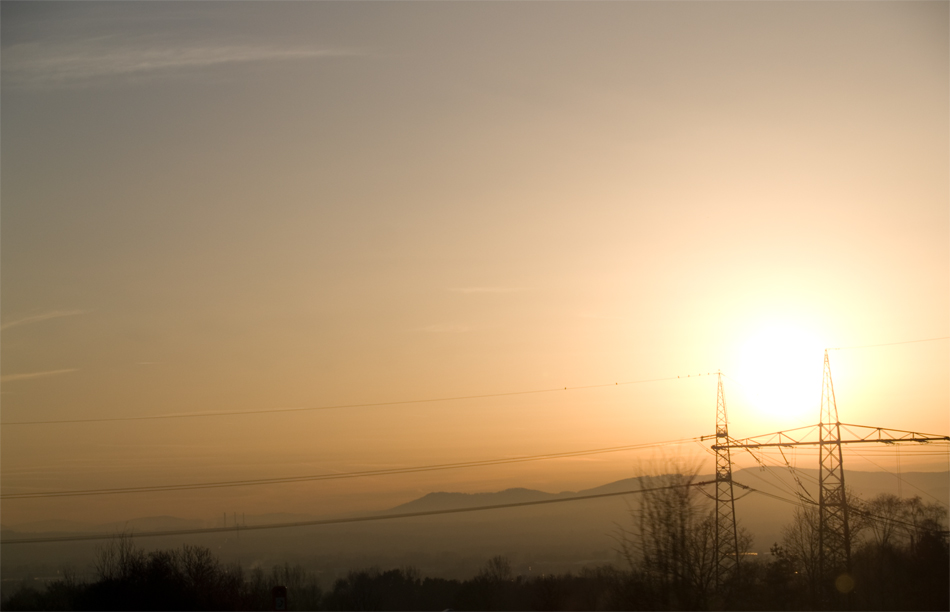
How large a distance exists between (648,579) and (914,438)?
20.4 m

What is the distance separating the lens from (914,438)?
40.5 metres

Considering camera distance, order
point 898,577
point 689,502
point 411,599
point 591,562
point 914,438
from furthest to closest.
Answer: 1. point 591,562
2. point 411,599
3. point 898,577
4. point 914,438
5. point 689,502

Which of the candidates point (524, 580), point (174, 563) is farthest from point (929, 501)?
point (174, 563)

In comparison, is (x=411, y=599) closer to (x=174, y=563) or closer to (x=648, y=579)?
(x=174, y=563)

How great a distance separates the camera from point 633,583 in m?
30.3

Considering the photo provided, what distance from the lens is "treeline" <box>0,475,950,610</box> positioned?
98.9ft

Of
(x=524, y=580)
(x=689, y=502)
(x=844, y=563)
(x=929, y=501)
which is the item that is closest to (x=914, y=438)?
(x=844, y=563)

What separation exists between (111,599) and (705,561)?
28.7m

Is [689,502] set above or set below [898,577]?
above

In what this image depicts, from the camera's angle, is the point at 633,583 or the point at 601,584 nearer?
the point at 633,583

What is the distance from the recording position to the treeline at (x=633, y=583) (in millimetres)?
30156

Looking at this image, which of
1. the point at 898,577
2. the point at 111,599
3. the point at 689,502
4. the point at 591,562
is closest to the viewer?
the point at 689,502

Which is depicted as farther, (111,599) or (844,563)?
(844,563)

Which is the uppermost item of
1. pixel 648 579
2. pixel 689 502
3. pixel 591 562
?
pixel 689 502
